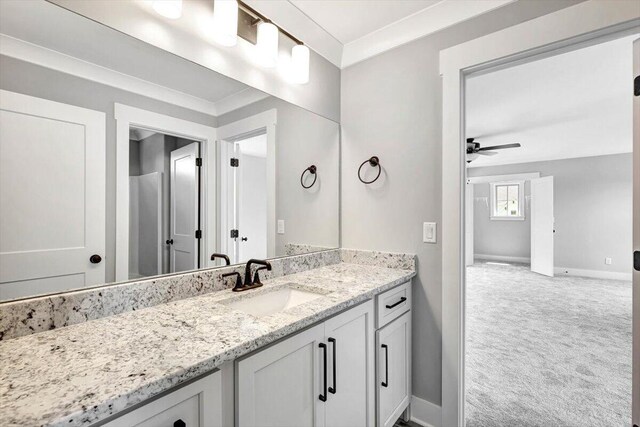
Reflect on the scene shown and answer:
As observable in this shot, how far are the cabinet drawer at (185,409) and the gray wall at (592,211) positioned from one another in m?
7.48

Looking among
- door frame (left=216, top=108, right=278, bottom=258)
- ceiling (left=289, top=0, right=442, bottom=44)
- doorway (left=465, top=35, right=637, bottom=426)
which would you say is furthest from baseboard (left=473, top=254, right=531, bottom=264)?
door frame (left=216, top=108, right=278, bottom=258)

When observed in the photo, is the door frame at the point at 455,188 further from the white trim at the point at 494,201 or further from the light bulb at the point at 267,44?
the white trim at the point at 494,201

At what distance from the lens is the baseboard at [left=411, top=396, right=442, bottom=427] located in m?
1.70

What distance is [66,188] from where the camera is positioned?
997mm

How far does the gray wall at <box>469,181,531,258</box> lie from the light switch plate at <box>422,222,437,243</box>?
6765mm

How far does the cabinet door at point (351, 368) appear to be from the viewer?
1.17 meters

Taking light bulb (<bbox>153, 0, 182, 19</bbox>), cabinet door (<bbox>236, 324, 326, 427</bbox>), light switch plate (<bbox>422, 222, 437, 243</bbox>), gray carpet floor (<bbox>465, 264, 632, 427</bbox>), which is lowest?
gray carpet floor (<bbox>465, 264, 632, 427</bbox>)

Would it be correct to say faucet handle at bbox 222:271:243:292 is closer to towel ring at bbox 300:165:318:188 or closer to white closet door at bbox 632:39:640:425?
towel ring at bbox 300:165:318:188

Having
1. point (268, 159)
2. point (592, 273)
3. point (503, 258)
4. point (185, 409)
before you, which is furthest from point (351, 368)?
point (503, 258)

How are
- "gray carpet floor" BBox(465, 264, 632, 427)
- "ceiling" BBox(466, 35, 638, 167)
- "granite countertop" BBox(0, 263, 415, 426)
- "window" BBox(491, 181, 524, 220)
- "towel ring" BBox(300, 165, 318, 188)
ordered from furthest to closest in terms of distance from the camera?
"window" BBox(491, 181, 524, 220) → "ceiling" BBox(466, 35, 638, 167) → "towel ring" BBox(300, 165, 318, 188) → "gray carpet floor" BBox(465, 264, 632, 427) → "granite countertop" BBox(0, 263, 415, 426)

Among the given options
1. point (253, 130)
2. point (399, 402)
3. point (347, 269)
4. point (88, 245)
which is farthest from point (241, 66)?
point (399, 402)

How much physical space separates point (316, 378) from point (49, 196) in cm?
111

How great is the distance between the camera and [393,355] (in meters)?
1.59

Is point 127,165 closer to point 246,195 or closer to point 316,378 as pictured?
point 246,195
